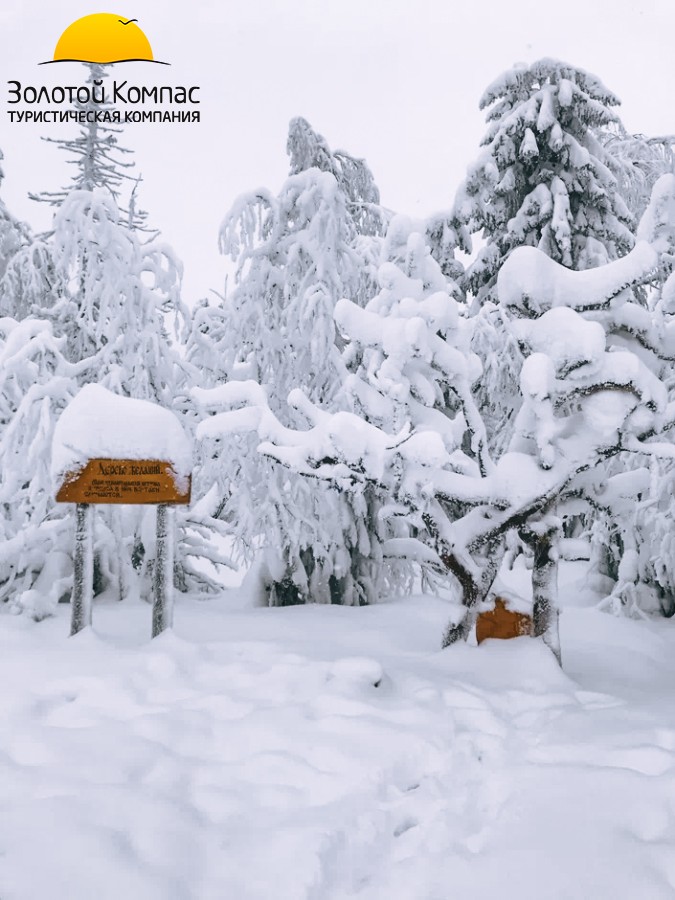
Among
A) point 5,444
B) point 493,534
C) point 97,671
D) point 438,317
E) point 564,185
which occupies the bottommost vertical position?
point 97,671

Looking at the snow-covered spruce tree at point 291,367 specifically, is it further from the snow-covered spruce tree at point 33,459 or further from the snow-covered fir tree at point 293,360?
the snow-covered spruce tree at point 33,459

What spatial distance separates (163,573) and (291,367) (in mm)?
3634

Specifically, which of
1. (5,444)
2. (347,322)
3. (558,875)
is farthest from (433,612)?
(558,875)

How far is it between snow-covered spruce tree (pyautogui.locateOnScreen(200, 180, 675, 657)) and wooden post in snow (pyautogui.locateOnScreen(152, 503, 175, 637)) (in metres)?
1.01

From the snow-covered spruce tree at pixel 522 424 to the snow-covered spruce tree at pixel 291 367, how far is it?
8.27ft

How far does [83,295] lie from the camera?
941cm

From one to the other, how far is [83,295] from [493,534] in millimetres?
6452

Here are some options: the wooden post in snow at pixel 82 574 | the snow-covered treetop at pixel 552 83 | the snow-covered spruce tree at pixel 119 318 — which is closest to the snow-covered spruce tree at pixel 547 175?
the snow-covered treetop at pixel 552 83

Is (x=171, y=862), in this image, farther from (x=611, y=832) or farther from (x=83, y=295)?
(x=83, y=295)

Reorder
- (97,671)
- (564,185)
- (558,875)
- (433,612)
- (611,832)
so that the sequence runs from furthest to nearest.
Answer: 1. (564,185)
2. (433,612)
3. (97,671)
4. (611,832)
5. (558,875)

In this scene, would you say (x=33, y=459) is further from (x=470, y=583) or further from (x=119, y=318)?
(x=470, y=583)

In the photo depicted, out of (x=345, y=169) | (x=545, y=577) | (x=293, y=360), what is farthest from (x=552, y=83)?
(x=545, y=577)

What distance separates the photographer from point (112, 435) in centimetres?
601

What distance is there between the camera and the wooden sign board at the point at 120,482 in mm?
5957
